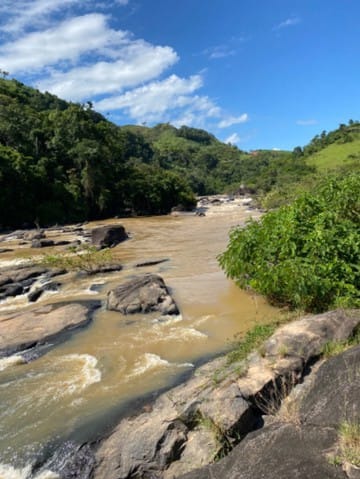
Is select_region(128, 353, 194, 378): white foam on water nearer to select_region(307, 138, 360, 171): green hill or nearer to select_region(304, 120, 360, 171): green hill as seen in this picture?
select_region(304, 120, 360, 171): green hill

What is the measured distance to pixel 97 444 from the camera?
6289 mm

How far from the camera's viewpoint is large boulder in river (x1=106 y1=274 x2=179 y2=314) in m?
11.7

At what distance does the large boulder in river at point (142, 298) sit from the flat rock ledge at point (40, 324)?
777 mm

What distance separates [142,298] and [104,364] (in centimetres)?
335

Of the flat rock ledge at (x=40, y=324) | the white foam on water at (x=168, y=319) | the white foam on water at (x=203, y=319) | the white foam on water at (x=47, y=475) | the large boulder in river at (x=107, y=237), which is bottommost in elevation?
the white foam on water at (x=47, y=475)

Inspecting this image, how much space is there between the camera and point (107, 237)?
27344 millimetres

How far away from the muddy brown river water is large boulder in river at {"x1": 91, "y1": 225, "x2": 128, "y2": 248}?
39.4 feet

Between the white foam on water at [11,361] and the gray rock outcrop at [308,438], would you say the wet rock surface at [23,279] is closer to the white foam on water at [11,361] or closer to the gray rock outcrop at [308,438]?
the white foam on water at [11,361]

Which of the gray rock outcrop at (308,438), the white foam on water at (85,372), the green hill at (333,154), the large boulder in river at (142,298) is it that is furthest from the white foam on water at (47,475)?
the green hill at (333,154)

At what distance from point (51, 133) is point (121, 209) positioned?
1463 centimetres

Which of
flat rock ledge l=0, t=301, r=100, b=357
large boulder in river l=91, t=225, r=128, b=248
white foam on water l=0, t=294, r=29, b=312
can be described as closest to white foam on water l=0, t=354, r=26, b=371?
flat rock ledge l=0, t=301, r=100, b=357

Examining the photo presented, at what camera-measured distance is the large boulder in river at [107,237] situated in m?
26.8

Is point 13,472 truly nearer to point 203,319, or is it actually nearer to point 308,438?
point 308,438

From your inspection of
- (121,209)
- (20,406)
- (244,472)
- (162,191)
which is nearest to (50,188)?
(121,209)
